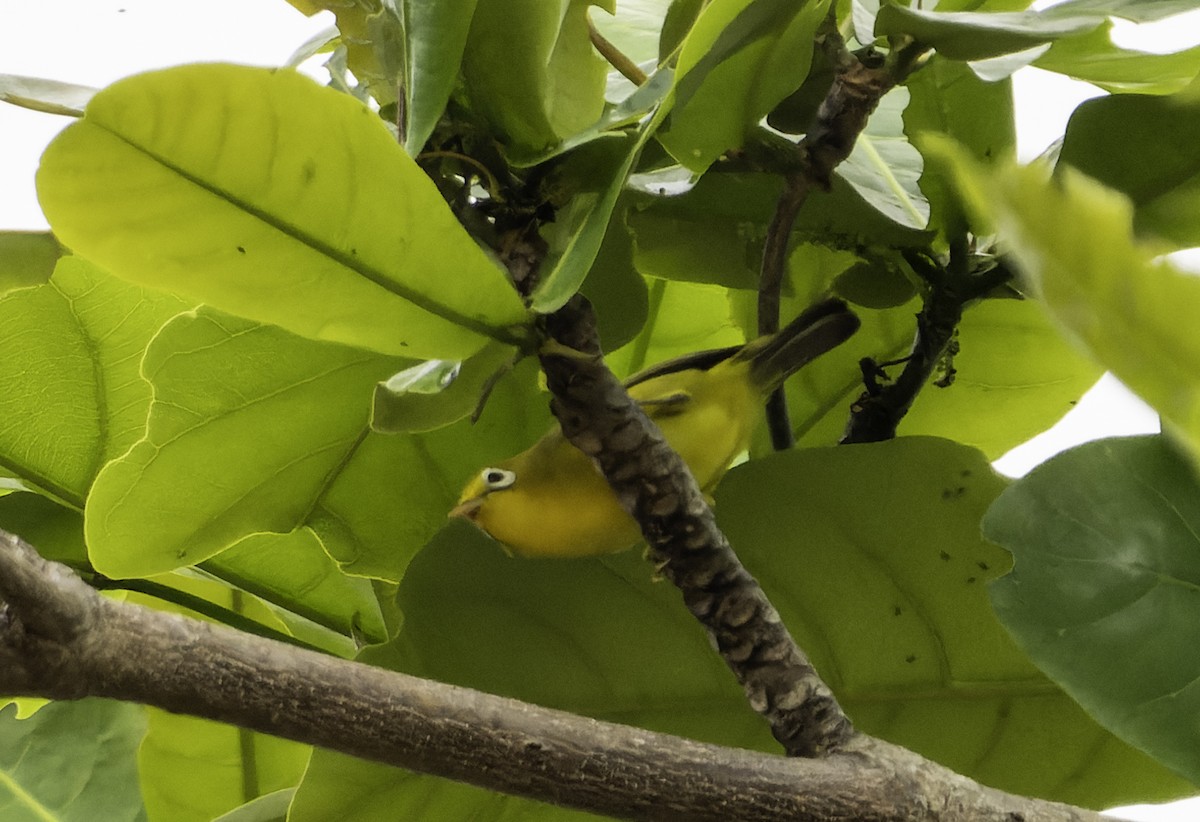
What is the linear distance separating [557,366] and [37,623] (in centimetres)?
14

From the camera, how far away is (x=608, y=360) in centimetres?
54

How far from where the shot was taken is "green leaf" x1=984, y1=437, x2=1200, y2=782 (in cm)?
32

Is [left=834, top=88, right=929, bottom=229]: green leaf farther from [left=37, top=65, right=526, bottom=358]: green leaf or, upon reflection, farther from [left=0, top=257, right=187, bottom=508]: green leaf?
[left=0, top=257, right=187, bottom=508]: green leaf

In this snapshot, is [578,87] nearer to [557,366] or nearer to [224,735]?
[557,366]

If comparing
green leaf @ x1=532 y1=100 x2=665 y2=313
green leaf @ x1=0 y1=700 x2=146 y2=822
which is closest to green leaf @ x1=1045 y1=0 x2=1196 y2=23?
green leaf @ x1=532 y1=100 x2=665 y2=313

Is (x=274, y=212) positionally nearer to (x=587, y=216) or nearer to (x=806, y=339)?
(x=587, y=216)

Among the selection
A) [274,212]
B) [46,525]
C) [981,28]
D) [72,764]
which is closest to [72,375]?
[46,525]

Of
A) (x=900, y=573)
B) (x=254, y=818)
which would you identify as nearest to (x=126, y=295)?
(x=254, y=818)

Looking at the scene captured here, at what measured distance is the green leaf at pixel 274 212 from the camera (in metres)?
0.23

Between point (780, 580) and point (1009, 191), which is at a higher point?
point (1009, 191)

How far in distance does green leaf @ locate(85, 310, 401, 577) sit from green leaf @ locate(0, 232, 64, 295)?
0.07 metres

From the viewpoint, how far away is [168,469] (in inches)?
15.9

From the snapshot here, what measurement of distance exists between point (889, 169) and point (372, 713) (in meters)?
0.30

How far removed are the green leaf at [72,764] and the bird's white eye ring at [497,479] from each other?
25cm
